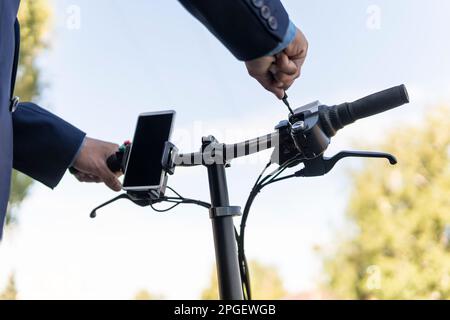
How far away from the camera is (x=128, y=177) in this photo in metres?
1.05

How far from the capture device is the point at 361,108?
0.93m

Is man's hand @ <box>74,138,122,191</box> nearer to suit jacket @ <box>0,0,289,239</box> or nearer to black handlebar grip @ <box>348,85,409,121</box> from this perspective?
suit jacket @ <box>0,0,289,239</box>

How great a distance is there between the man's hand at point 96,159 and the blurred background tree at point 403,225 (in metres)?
8.79

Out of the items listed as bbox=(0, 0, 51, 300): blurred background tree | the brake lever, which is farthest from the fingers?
bbox=(0, 0, 51, 300): blurred background tree

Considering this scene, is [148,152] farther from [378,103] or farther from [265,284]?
[265,284]

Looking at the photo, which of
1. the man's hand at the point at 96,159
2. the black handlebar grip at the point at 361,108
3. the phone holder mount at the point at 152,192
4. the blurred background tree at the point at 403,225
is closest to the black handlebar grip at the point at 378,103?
the black handlebar grip at the point at 361,108

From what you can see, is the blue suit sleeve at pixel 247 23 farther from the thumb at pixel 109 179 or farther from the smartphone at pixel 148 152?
the thumb at pixel 109 179

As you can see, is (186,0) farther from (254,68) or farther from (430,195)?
(430,195)

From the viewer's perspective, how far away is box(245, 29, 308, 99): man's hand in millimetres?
853

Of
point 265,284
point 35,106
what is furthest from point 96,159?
point 265,284

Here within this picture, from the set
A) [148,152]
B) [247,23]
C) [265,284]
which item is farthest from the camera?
[265,284]

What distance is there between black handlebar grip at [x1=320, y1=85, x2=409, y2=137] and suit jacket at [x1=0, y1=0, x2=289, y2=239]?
20cm

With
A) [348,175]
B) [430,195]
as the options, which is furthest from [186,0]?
[348,175]

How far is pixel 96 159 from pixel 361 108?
624 mm
